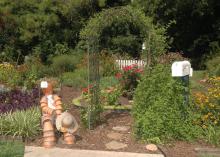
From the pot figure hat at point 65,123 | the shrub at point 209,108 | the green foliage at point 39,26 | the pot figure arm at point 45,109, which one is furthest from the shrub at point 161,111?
the green foliage at point 39,26

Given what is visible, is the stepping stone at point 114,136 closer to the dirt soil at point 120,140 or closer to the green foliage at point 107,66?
the dirt soil at point 120,140

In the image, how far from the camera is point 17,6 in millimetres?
19906

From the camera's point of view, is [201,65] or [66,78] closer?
[66,78]

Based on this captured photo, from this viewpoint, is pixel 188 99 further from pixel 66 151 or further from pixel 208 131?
pixel 66 151

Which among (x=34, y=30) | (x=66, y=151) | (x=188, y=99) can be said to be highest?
(x=34, y=30)

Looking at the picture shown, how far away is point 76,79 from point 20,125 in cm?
662

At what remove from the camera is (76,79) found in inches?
589

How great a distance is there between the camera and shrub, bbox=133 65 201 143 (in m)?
8.22

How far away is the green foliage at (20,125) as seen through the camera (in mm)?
8375

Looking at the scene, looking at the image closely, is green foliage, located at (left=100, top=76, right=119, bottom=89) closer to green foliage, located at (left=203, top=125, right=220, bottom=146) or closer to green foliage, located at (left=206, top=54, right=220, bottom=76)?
green foliage, located at (left=206, top=54, right=220, bottom=76)

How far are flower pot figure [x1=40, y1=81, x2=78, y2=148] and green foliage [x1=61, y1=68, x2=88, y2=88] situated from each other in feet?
18.2

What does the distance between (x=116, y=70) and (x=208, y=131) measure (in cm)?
795

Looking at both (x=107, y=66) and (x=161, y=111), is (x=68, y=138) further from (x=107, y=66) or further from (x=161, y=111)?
(x=107, y=66)

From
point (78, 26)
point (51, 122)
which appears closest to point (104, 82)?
point (51, 122)
